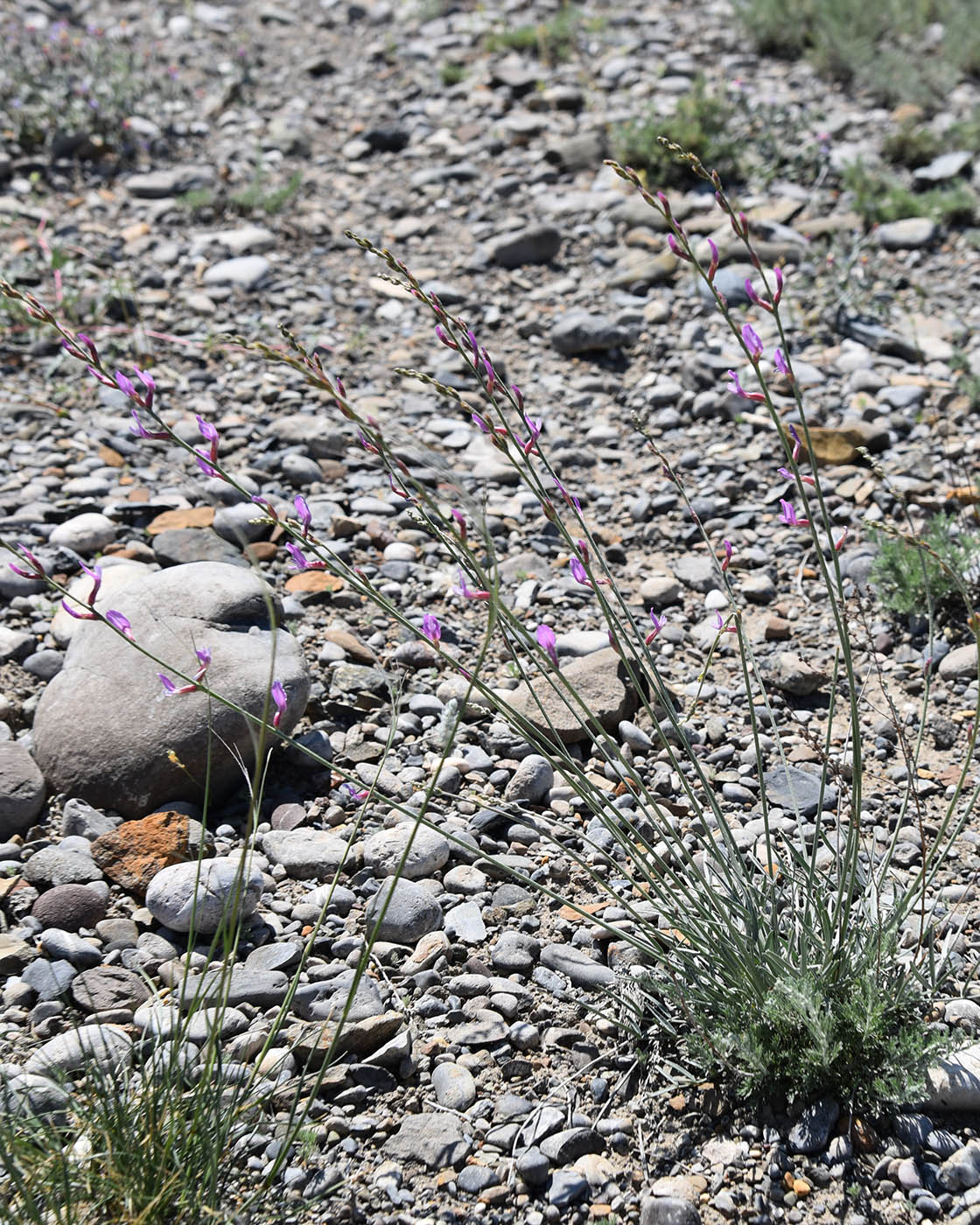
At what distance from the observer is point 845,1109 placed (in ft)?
7.19

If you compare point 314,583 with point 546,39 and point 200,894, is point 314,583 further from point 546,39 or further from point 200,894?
point 546,39

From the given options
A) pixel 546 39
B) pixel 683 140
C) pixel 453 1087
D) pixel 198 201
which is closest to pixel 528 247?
pixel 683 140

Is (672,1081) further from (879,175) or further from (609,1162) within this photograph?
(879,175)

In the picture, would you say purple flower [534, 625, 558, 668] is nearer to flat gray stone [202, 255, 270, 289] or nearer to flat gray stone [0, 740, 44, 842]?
flat gray stone [0, 740, 44, 842]

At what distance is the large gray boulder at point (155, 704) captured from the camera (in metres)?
2.98

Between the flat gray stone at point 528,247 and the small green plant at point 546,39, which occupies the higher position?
the small green plant at point 546,39

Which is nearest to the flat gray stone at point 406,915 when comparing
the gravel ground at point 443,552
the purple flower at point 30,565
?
the gravel ground at point 443,552

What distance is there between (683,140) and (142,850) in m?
5.15

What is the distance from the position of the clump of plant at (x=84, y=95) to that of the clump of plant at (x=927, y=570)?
5.32 metres

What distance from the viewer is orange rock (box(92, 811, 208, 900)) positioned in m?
2.76

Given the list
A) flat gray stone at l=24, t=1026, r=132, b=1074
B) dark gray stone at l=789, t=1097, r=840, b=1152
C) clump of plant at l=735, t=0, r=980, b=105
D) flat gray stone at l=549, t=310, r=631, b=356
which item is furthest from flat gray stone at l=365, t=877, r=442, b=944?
clump of plant at l=735, t=0, r=980, b=105

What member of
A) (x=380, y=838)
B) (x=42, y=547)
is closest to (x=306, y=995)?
(x=380, y=838)

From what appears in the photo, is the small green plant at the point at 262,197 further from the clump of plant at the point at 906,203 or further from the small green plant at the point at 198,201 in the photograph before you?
the clump of plant at the point at 906,203

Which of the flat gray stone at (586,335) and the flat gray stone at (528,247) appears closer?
the flat gray stone at (586,335)
